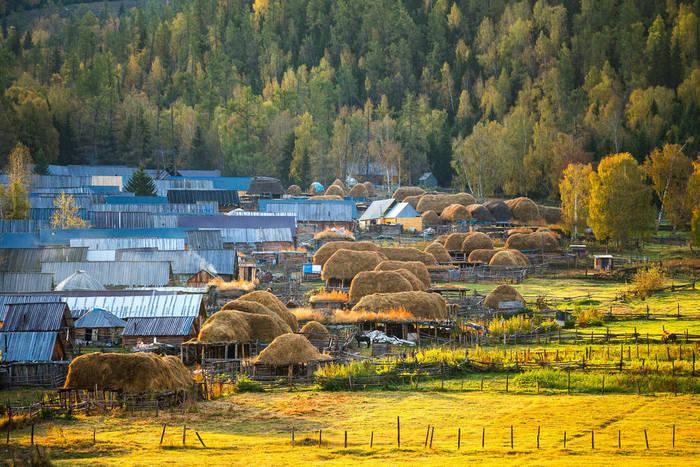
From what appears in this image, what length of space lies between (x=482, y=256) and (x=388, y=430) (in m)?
40.8

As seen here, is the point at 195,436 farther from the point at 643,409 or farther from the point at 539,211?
the point at 539,211

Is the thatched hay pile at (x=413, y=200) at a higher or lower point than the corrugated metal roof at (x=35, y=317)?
higher

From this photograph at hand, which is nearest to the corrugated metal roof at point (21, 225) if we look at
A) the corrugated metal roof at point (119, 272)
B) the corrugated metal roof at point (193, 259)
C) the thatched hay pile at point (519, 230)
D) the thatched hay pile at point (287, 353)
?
the corrugated metal roof at point (193, 259)

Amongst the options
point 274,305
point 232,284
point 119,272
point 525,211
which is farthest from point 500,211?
point 274,305

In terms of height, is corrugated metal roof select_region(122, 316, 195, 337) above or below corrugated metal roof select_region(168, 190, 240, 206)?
below

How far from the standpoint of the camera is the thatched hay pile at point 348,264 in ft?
176

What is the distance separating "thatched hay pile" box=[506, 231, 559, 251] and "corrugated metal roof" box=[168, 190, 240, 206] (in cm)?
3159

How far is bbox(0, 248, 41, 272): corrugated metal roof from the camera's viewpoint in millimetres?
53438

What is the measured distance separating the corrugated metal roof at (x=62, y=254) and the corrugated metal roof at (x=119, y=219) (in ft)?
48.4

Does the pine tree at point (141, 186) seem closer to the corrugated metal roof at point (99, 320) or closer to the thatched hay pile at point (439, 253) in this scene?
the thatched hay pile at point (439, 253)

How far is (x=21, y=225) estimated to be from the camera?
6962 centimetres

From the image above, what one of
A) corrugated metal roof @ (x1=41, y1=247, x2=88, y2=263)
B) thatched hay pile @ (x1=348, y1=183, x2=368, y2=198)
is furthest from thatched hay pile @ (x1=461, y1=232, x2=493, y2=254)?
thatched hay pile @ (x1=348, y1=183, x2=368, y2=198)

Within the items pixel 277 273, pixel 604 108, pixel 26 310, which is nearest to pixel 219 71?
pixel 604 108

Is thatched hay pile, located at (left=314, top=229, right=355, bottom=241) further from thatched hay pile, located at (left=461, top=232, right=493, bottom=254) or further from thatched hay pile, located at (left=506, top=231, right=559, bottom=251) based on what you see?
thatched hay pile, located at (left=506, top=231, right=559, bottom=251)
